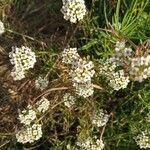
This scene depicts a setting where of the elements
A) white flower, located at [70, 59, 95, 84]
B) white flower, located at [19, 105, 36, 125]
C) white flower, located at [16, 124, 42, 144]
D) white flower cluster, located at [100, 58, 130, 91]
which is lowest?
white flower, located at [16, 124, 42, 144]

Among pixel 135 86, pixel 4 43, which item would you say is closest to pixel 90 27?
pixel 135 86

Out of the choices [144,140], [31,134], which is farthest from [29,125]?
[144,140]

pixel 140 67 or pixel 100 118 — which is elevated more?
A: pixel 140 67

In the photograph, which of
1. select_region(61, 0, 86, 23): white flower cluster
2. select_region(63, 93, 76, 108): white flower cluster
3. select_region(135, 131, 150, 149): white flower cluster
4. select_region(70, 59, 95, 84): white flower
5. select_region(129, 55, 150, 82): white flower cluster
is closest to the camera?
select_region(129, 55, 150, 82): white flower cluster

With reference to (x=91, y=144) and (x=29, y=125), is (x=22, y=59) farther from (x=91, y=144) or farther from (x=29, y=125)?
(x=91, y=144)

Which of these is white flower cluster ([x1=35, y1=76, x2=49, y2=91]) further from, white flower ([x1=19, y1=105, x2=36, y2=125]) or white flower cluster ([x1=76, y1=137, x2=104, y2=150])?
white flower cluster ([x1=76, y1=137, x2=104, y2=150])

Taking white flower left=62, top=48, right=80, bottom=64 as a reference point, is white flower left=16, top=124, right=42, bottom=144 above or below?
below

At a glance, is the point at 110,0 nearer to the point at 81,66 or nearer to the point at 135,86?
the point at 135,86

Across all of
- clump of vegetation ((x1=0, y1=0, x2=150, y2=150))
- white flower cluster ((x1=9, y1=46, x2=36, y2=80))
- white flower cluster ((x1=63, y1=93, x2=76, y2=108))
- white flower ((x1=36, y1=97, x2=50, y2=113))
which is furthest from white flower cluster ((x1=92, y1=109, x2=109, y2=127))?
white flower cluster ((x1=9, y1=46, x2=36, y2=80))
